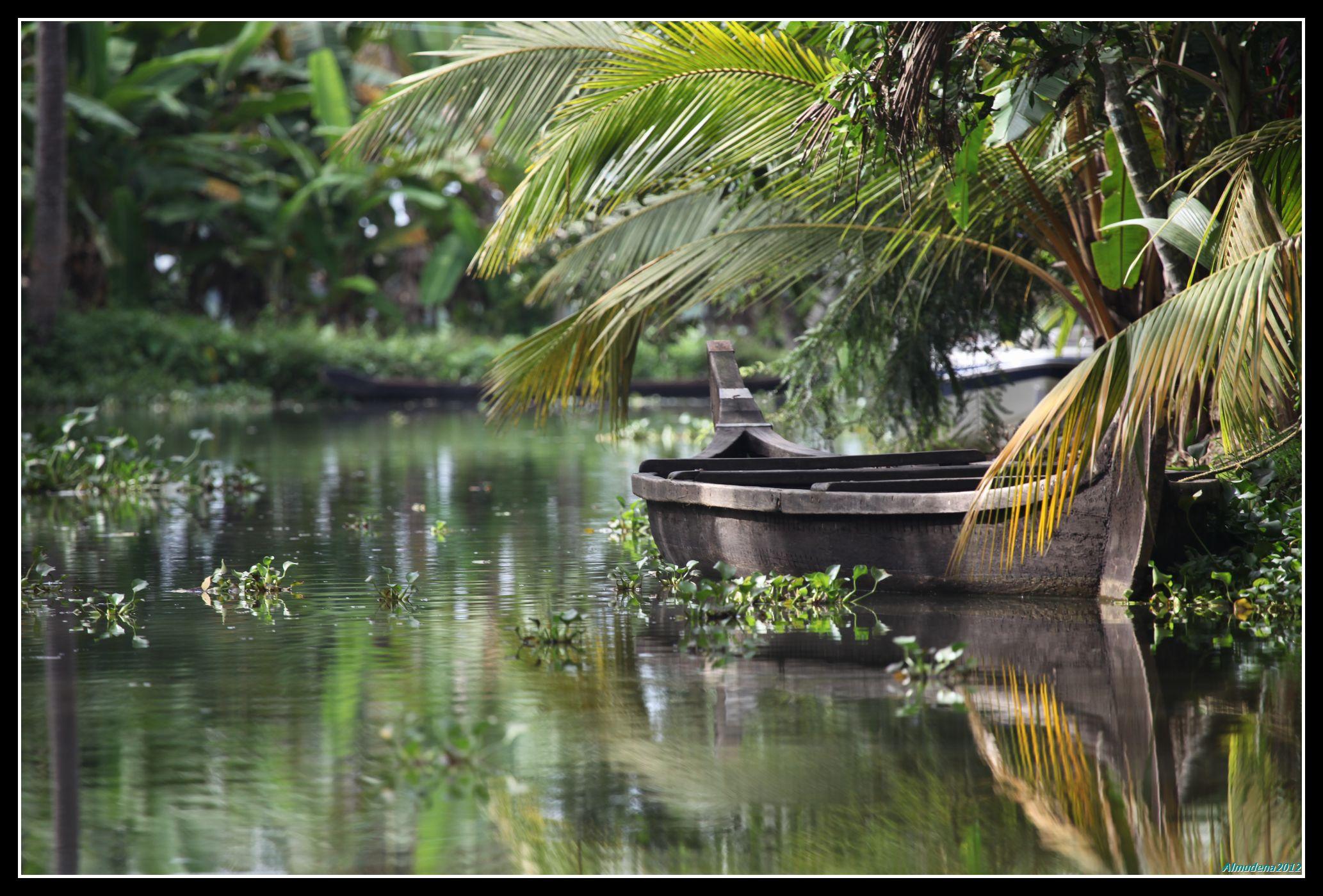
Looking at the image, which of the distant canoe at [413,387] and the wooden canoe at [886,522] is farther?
the distant canoe at [413,387]

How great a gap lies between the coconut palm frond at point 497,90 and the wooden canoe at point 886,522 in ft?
7.67

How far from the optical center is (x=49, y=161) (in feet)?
70.9

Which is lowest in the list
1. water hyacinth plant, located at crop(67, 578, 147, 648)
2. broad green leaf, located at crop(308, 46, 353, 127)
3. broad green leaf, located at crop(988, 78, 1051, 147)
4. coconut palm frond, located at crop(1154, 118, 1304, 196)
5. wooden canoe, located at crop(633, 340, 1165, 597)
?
water hyacinth plant, located at crop(67, 578, 147, 648)

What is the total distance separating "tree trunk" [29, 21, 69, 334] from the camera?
21.0 metres

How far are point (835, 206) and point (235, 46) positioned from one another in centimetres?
1894

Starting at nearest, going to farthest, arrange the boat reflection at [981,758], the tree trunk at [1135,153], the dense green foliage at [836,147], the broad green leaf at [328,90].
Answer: the boat reflection at [981,758] < the dense green foliage at [836,147] < the tree trunk at [1135,153] < the broad green leaf at [328,90]

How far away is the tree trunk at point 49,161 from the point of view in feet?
68.9

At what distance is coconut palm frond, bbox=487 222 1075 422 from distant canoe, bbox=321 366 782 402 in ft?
63.4

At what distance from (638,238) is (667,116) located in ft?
6.44

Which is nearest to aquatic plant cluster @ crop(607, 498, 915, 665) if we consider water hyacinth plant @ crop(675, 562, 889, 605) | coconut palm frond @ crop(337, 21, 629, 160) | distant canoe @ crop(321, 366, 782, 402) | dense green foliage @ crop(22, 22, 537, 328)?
water hyacinth plant @ crop(675, 562, 889, 605)

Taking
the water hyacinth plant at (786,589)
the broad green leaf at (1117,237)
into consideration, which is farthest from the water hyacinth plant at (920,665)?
the broad green leaf at (1117,237)

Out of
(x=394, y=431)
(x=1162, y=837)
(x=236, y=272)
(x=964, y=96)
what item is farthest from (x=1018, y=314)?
(x=236, y=272)

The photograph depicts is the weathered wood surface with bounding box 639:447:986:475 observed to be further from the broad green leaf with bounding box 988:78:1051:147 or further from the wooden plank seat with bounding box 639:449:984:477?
the broad green leaf with bounding box 988:78:1051:147

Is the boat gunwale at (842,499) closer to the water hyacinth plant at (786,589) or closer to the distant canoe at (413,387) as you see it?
the water hyacinth plant at (786,589)
